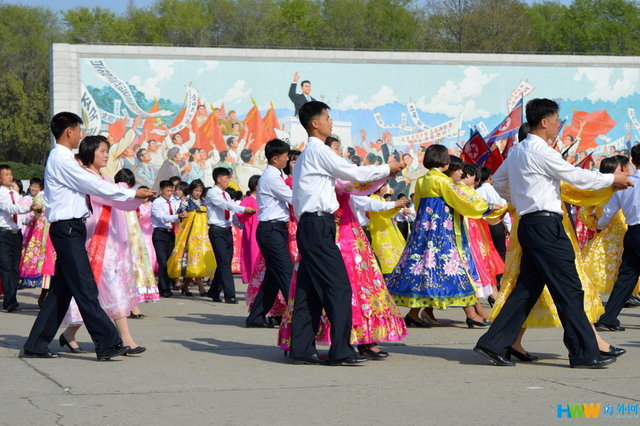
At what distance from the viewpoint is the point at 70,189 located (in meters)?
7.03

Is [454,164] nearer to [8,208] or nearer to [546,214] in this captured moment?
[546,214]

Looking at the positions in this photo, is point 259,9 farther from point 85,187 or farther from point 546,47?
point 85,187

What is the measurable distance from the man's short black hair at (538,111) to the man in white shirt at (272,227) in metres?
3.15

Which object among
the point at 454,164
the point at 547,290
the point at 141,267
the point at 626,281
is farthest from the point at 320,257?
the point at 141,267

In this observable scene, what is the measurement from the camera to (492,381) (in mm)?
6059

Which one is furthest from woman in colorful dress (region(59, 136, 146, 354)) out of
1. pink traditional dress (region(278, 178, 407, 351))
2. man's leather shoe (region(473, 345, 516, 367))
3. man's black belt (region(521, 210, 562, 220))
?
man's black belt (region(521, 210, 562, 220))

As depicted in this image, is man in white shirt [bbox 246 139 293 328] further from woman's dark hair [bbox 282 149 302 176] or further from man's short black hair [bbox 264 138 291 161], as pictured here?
woman's dark hair [bbox 282 149 302 176]

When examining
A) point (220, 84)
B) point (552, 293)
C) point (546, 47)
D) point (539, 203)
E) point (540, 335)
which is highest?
point (546, 47)

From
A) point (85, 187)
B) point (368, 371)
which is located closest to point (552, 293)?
point (368, 371)

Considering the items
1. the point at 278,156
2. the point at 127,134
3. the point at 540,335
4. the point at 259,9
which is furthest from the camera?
the point at 259,9

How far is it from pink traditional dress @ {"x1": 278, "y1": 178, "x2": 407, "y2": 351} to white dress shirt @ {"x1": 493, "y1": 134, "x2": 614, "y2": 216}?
974 mm

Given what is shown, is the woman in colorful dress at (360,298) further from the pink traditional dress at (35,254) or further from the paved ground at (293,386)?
the pink traditional dress at (35,254)

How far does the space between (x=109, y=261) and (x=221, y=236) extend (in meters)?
5.51

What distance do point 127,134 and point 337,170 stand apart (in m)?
24.3
